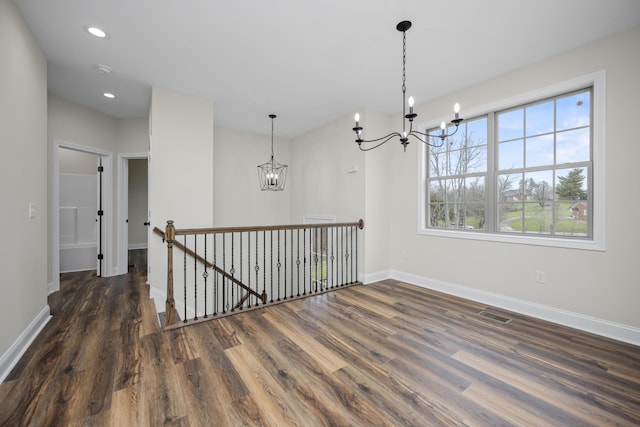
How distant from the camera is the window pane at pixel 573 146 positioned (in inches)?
104

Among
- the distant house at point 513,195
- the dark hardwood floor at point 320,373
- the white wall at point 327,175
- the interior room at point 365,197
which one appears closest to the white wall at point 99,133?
the interior room at point 365,197

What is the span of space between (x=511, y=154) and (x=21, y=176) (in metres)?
4.81

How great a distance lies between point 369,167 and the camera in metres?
4.11

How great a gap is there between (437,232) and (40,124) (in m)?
4.65

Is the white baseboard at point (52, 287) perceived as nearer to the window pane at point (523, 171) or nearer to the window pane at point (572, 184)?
the window pane at point (523, 171)

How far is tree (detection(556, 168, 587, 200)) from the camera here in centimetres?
267

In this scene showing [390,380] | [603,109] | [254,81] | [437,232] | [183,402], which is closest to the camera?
[183,402]

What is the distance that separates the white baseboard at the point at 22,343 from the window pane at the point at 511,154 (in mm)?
4834

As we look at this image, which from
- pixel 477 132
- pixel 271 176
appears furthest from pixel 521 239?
pixel 271 176

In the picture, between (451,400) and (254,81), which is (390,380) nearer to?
(451,400)

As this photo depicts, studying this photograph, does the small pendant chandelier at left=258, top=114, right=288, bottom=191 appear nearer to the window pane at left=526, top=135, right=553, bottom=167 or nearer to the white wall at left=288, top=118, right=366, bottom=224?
the white wall at left=288, top=118, right=366, bottom=224

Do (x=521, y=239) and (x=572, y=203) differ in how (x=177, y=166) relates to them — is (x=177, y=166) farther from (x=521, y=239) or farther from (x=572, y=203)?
(x=572, y=203)

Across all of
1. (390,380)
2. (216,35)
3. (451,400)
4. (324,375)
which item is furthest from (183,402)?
(216,35)

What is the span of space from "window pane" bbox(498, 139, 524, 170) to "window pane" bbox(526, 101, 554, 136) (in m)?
0.16
